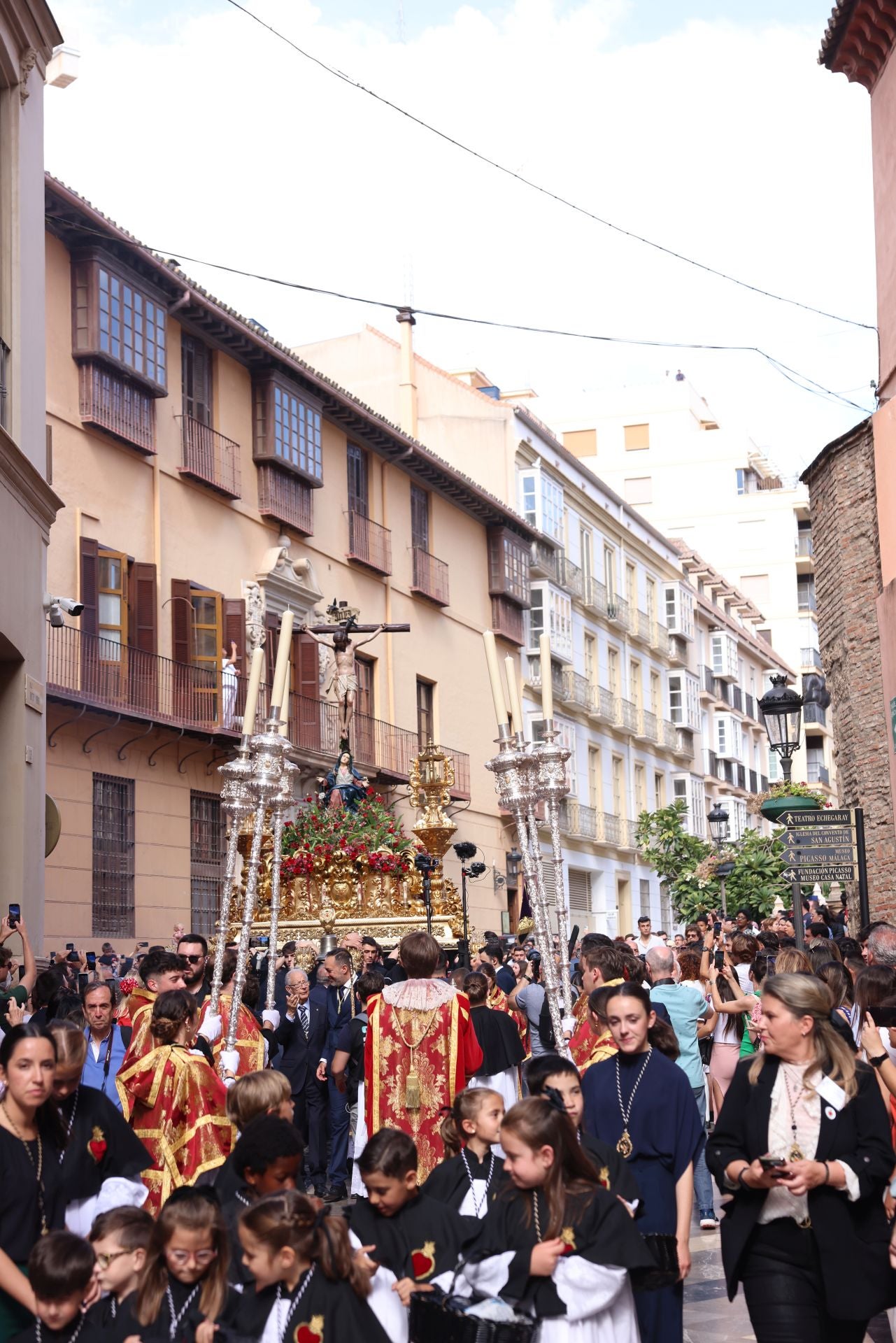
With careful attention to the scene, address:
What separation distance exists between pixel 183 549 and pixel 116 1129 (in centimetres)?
2031

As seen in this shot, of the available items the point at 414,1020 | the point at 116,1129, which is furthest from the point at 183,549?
the point at 116,1129

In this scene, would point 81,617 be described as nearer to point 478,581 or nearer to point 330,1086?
point 330,1086

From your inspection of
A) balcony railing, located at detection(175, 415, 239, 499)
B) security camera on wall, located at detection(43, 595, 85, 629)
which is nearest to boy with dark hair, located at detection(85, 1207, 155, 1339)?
security camera on wall, located at detection(43, 595, 85, 629)

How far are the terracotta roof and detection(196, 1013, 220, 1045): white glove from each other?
14268 millimetres

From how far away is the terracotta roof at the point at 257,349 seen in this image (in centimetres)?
2291

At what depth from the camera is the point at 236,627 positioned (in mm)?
26344

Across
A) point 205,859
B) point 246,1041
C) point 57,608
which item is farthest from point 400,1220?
point 205,859

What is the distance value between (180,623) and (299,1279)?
2061 cm

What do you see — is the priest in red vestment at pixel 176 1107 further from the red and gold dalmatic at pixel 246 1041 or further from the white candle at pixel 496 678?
the white candle at pixel 496 678

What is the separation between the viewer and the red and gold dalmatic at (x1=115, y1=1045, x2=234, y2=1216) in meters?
7.31

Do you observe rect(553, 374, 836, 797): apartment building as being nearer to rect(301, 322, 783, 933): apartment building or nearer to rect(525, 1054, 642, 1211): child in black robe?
rect(301, 322, 783, 933): apartment building

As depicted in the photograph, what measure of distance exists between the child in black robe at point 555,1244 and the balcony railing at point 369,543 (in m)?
26.2

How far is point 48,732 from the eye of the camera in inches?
862

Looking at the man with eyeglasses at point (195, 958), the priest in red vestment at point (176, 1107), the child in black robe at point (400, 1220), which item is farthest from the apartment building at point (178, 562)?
the child in black robe at point (400, 1220)
